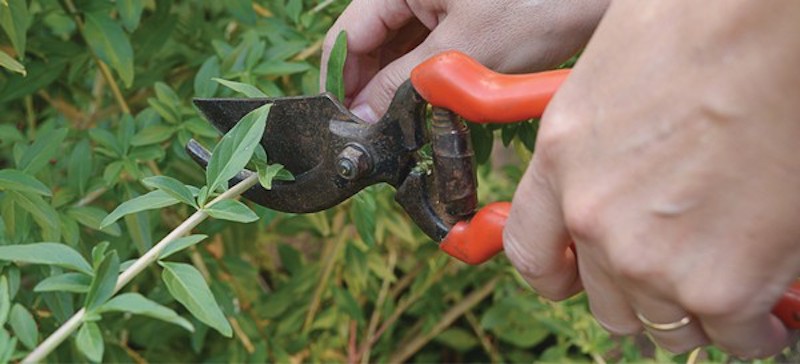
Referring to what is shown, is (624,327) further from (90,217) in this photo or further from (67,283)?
(90,217)

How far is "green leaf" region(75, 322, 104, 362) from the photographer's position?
3.19 ft

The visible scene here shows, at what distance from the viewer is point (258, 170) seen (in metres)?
1.19

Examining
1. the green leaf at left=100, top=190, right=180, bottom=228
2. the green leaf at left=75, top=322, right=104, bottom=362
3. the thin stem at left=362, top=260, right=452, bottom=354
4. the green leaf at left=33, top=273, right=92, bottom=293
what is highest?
the green leaf at left=100, top=190, right=180, bottom=228

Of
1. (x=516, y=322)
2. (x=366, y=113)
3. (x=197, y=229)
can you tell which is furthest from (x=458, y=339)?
(x=366, y=113)

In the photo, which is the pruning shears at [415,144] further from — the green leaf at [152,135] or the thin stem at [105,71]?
the thin stem at [105,71]

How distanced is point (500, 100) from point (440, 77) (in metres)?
0.07

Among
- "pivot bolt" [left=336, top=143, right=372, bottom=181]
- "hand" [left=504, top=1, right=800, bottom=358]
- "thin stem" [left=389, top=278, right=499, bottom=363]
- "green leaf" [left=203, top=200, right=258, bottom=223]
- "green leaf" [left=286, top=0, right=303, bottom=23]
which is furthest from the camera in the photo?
"thin stem" [left=389, top=278, right=499, bottom=363]

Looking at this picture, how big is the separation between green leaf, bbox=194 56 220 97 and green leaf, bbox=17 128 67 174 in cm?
20

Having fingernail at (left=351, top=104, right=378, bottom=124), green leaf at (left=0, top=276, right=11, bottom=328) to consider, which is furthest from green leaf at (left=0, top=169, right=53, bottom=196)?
fingernail at (left=351, top=104, right=378, bottom=124)

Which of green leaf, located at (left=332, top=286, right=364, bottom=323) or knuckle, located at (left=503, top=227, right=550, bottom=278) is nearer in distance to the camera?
knuckle, located at (left=503, top=227, right=550, bottom=278)

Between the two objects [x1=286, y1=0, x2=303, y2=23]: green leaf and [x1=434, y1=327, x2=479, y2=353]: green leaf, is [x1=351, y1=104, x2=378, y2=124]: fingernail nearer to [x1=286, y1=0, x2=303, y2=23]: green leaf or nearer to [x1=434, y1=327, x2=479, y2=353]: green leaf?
[x1=286, y1=0, x2=303, y2=23]: green leaf

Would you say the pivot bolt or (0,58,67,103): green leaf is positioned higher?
the pivot bolt

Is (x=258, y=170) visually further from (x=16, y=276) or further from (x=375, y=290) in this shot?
(x=375, y=290)

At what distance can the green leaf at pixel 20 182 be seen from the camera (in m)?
1.29
